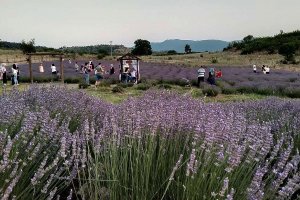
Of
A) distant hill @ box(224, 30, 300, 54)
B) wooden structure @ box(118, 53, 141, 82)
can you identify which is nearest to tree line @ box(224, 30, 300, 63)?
distant hill @ box(224, 30, 300, 54)

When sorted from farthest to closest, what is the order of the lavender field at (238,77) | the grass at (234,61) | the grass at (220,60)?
the grass at (220,60), the grass at (234,61), the lavender field at (238,77)

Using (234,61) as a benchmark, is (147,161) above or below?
above

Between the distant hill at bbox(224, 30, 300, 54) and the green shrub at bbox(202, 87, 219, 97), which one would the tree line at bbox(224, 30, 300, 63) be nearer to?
the distant hill at bbox(224, 30, 300, 54)

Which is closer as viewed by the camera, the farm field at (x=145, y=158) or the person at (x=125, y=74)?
the farm field at (x=145, y=158)

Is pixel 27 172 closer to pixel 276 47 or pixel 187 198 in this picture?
pixel 187 198

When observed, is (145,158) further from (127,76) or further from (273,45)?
(273,45)

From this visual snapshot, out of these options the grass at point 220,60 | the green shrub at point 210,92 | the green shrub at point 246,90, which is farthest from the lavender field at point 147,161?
the grass at point 220,60

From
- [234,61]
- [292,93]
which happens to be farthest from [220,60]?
[292,93]

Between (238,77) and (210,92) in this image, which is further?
(238,77)

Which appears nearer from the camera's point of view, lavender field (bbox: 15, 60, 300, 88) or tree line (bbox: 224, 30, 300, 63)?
lavender field (bbox: 15, 60, 300, 88)

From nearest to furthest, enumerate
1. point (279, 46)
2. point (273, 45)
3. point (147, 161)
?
point (147, 161) → point (279, 46) → point (273, 45)

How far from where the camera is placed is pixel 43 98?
5613mm

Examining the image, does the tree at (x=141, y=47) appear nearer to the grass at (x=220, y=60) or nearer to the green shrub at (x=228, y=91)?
the grass at (x=220, y=60)

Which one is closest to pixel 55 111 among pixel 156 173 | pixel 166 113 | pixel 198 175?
pixel 166 113
